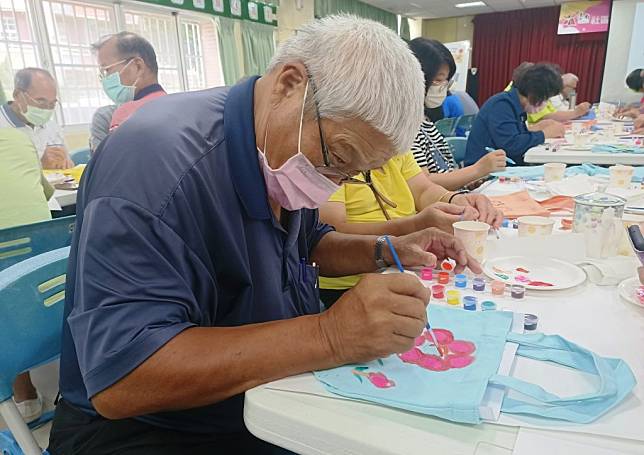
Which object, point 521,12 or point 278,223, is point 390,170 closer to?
point 278,223

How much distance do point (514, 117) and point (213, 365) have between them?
11.1 ft

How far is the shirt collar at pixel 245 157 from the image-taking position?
0.83m

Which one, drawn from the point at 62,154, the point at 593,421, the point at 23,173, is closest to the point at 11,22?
the point at 62,154

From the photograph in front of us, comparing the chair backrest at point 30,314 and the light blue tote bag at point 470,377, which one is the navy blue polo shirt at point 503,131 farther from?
the chair backrest at point 30,314

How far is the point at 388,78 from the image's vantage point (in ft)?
2.52

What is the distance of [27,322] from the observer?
917 mm

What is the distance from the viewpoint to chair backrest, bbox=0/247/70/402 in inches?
34.5

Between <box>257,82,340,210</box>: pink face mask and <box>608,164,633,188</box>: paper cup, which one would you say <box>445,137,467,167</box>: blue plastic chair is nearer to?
<box>608,164,633,188</box>: paper cup

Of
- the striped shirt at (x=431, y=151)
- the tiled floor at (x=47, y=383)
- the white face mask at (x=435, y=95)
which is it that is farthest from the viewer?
the white face mask at (x=435, y=95)

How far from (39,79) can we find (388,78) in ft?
11.7

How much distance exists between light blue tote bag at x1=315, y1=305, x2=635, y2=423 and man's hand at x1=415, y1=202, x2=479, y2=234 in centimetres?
57

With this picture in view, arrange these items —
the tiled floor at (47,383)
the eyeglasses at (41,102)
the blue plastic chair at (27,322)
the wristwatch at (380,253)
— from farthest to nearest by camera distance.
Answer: the eyeglasses at (41,102)
the tiled floor at (47,383)
the wristwatch at (380,253)
the blue plastic chair at (27,322)

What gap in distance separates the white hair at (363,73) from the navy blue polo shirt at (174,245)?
15cm

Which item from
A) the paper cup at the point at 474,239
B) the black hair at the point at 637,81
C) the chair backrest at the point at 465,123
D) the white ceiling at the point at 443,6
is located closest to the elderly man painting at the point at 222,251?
the paper cup at the point at 474,239
